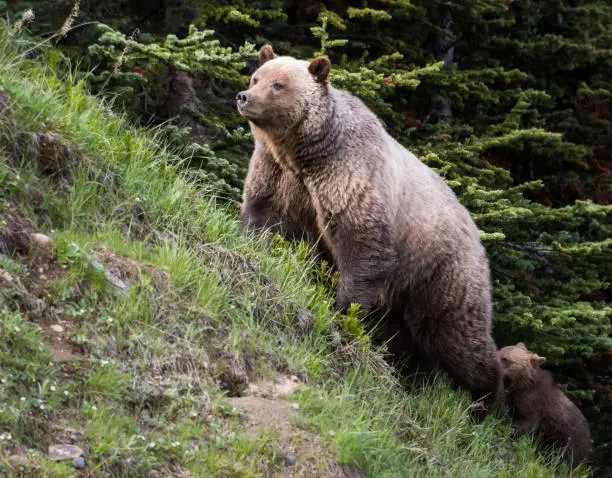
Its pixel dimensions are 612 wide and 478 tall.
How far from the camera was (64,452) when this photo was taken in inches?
164

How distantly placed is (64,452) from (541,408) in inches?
201

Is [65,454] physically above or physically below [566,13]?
below

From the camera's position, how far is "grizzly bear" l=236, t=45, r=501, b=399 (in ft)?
22.2

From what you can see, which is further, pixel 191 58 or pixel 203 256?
pixel 191 58

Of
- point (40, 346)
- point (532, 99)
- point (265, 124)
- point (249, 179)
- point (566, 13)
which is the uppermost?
point (566, 13)

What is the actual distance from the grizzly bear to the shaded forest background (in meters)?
0.58

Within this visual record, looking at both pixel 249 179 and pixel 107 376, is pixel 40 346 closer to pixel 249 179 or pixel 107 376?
pixel 107 376

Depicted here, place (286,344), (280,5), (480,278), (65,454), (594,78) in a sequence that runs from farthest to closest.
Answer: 1. (594,78)
2. (280,5)
3. (480,278)
4. (286,344)
5. (65,454)

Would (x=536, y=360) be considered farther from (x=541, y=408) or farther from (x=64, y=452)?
(x=64, y=452)

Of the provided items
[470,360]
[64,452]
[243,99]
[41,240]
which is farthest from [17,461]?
[470,360]

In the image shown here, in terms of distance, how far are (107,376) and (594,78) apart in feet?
26.5

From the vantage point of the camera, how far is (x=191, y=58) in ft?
23.9

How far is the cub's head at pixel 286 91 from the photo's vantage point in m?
6.82

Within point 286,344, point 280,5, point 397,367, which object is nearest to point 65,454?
point 286,344
